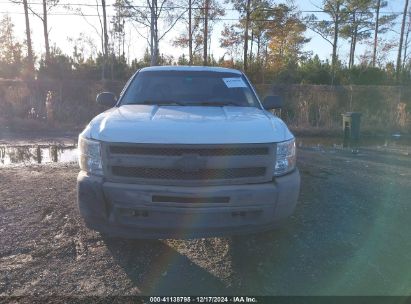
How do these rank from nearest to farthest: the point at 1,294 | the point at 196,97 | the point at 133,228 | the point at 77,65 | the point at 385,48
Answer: the point at 1,294 → the point at 133,228 → the point at 196,97 → the point at 77,65 → the point at 385,48

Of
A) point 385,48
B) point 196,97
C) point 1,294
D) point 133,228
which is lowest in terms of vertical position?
point 1,294

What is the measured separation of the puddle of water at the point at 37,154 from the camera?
29.3 ft

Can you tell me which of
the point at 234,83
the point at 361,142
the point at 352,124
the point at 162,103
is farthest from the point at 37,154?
the point at 361,142

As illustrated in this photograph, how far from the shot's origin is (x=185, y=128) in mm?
3602

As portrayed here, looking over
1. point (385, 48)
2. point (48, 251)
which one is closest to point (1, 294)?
point (48, 251)

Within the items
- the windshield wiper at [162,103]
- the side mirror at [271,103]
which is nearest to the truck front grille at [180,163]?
the windshield wiper at [162,103]

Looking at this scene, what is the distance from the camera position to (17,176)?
715cm

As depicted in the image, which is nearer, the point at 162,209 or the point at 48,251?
the point at 162,209

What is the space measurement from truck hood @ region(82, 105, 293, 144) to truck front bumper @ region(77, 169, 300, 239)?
41cm

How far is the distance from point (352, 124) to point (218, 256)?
11289mm

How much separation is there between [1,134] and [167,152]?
1172cm

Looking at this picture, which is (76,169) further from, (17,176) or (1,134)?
(1,134)

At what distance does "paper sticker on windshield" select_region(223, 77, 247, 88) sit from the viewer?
5318mm

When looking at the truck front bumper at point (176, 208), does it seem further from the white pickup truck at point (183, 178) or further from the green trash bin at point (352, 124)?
the green trash bin at point (352, 124)
